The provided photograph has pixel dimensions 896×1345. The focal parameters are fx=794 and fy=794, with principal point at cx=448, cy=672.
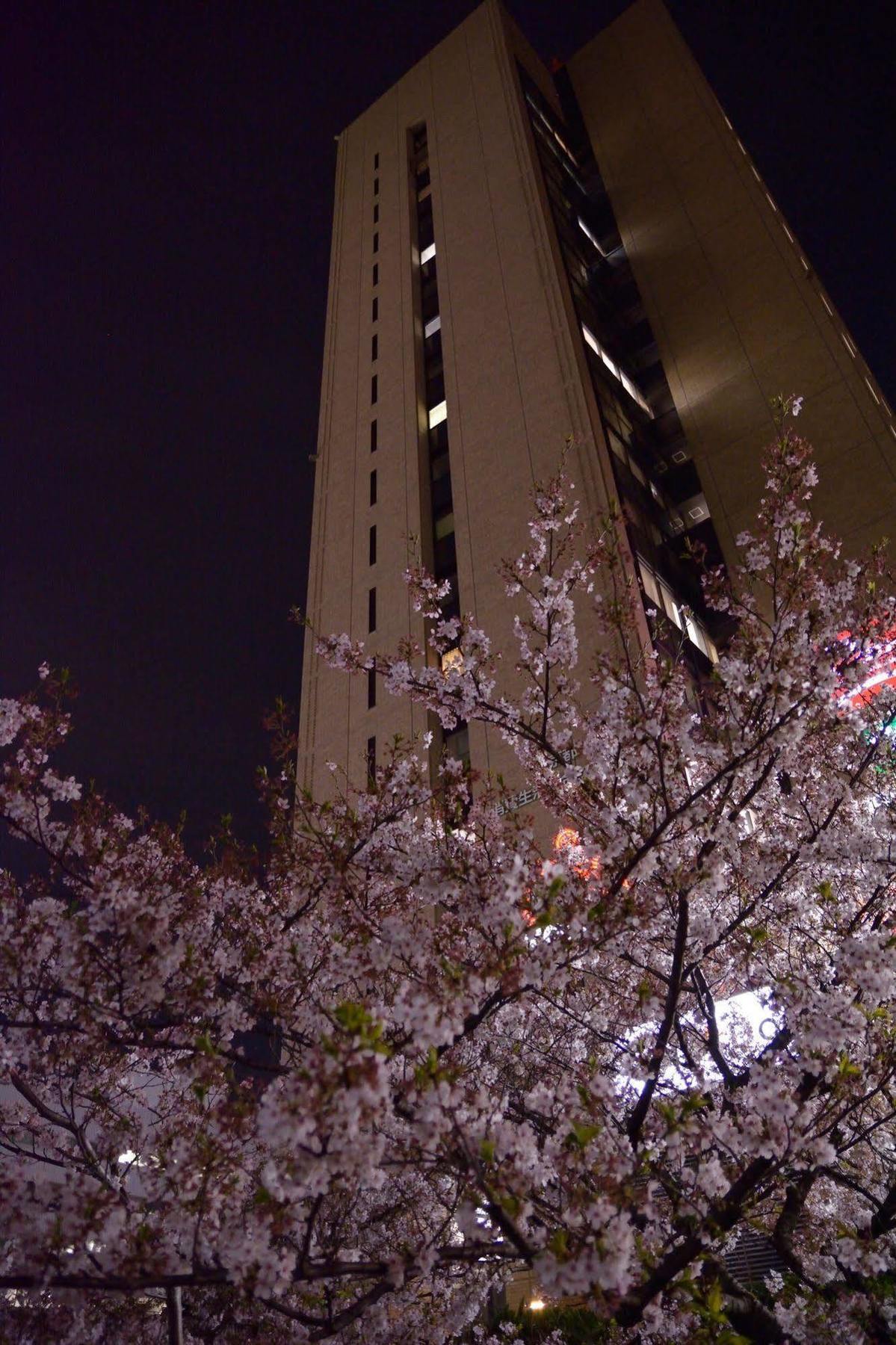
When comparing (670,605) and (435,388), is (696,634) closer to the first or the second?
(670,605)

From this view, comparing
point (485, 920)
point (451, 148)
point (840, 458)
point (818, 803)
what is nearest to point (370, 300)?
point (451, 148)

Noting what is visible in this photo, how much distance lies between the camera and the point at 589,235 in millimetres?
43000

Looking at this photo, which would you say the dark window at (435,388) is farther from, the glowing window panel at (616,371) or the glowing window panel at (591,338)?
the glowing window panel at (616,371)

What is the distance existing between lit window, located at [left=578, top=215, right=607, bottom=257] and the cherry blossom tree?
40.0 meters

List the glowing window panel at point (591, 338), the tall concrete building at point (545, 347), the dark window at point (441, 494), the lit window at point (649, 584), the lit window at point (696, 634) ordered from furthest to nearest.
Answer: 1. the glowing window panel at point (591, 338)
2. the dark window at point (441, 494)
3. the tall concrete building at point (545, 347)
4. the lit window at point (696, 634)
5. the lit window at point (649, 584)

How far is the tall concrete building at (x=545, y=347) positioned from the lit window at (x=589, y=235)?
0.29 m

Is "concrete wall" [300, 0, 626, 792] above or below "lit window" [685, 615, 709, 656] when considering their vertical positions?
above

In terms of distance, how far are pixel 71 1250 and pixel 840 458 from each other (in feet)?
92.5

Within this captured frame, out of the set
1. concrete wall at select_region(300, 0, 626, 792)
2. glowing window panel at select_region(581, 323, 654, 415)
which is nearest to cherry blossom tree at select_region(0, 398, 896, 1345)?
concrete wall at select_region(300, 0, 626, 792)

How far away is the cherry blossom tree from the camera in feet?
15.0

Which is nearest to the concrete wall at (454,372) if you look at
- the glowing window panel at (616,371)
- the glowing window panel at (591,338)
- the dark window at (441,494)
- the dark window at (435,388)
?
the dark window at (435,388)

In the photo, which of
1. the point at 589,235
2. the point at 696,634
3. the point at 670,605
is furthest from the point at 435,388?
the point at 696,634

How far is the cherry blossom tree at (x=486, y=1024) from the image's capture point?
180 inches

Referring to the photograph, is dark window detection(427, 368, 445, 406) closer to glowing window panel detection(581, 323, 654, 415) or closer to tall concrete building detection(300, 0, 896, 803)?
tall concrete building detection(300, 0, 896, 803)
